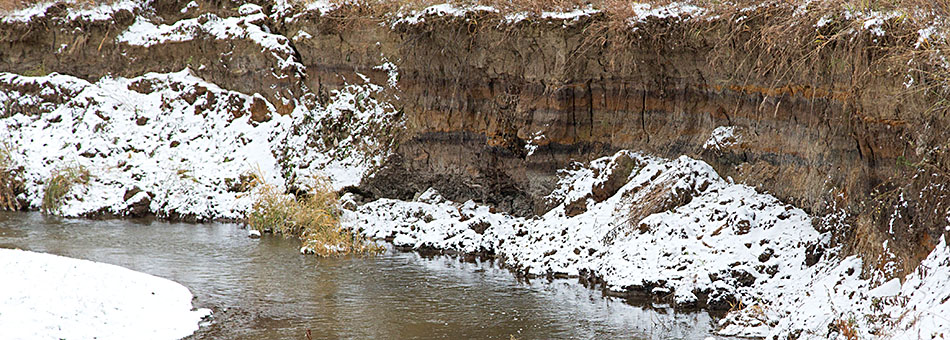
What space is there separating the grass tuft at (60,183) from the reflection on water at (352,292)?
1569mm

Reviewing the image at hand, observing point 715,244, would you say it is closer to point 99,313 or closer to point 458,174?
point 458,174

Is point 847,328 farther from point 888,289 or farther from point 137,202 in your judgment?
point 137,202

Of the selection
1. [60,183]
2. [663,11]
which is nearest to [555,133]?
[663,11]

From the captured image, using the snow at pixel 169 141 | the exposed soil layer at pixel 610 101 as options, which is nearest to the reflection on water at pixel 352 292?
the snow at pixel 169 141

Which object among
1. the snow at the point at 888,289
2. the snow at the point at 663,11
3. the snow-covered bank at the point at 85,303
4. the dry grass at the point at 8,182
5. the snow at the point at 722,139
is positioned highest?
the snow at the point at 663,11

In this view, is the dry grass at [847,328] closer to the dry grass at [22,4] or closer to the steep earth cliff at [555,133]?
the steep earth cliff at [555,133]

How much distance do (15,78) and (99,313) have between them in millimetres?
14399

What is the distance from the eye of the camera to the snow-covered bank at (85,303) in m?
9.41

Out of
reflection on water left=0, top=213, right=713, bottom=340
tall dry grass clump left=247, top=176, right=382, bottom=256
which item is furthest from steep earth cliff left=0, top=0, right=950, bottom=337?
reflection on water left=0, top=213, right=713, bottom=340

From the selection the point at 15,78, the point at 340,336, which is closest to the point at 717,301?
the point at 340,336

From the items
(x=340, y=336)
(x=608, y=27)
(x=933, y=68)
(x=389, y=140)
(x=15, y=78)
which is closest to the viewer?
(x=933, y=68)

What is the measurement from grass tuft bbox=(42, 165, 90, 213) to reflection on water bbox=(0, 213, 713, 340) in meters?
1.57

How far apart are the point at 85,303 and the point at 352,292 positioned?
351 cm

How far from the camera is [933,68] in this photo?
9.12 metres
